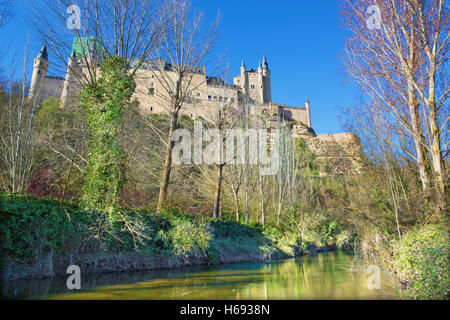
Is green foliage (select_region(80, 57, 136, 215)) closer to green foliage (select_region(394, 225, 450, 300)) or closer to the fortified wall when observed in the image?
green foliage (select_region(394, 225, 450, 300))

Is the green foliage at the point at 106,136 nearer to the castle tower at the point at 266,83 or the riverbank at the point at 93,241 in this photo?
the riverbank at the point at 93,241

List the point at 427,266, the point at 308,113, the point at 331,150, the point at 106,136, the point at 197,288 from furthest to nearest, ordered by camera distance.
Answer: the point at 308,113 → the point at 331,150 → the point at 106,136 → the point at 197,288 → the point at 427,266

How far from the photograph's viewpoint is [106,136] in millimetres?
8117

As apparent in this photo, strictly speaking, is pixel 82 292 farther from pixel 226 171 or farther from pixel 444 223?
pixel 226 171

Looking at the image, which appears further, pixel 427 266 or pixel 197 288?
pixel 197 288

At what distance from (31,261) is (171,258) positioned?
3.88m

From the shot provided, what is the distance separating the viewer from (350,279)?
6852 millimetres

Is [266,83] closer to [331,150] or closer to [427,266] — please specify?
[331,150]

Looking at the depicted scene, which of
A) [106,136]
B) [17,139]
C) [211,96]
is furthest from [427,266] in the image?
[17,139]

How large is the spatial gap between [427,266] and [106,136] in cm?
774

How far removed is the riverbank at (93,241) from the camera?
6379mm

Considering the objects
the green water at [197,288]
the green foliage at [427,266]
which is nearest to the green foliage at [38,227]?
the green water at [197,288]

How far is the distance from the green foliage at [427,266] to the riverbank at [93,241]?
612 centimetres
